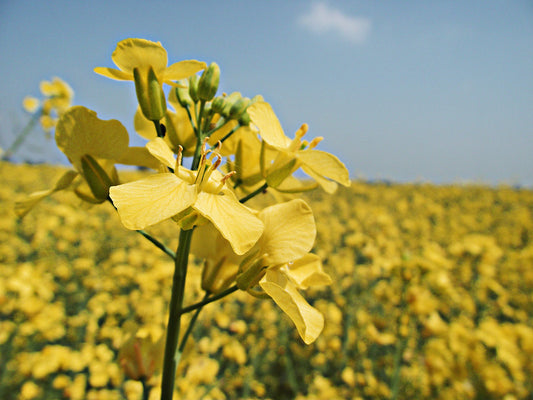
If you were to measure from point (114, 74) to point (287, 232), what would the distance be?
0.43 meters

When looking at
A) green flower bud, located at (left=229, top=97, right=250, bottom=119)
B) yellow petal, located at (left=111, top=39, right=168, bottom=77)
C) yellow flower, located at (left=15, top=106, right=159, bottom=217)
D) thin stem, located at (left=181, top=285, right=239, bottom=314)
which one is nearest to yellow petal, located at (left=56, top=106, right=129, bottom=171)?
yellow flower, located at (left=15, top=106, right=159, bottom=217)

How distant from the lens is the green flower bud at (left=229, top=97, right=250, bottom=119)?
68 cm

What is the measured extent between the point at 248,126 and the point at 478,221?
7.44 metres

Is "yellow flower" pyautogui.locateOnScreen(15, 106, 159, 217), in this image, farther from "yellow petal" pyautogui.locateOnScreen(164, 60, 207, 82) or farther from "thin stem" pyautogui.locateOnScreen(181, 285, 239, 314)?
"thin stem" pyautogui.locateOnScreen(181, 285, 239, 314)

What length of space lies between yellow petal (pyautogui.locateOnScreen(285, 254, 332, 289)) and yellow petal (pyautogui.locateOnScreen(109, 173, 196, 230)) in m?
0.28

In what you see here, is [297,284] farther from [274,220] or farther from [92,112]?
[92,112]

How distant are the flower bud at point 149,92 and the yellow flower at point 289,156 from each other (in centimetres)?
16

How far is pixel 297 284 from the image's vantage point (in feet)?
2.17

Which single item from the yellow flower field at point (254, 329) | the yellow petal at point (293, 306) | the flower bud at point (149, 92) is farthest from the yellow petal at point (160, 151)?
the yellow flower field at point (254, 329)

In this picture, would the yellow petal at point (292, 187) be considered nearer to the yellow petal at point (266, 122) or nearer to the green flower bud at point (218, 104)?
the yellow petal at point (266, 122)

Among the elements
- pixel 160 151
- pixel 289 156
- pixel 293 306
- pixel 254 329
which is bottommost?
pixel 254 329

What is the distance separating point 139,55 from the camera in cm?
59

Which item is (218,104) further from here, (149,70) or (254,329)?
(254,329)

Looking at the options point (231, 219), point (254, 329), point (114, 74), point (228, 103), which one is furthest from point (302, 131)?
point (254, 329)
